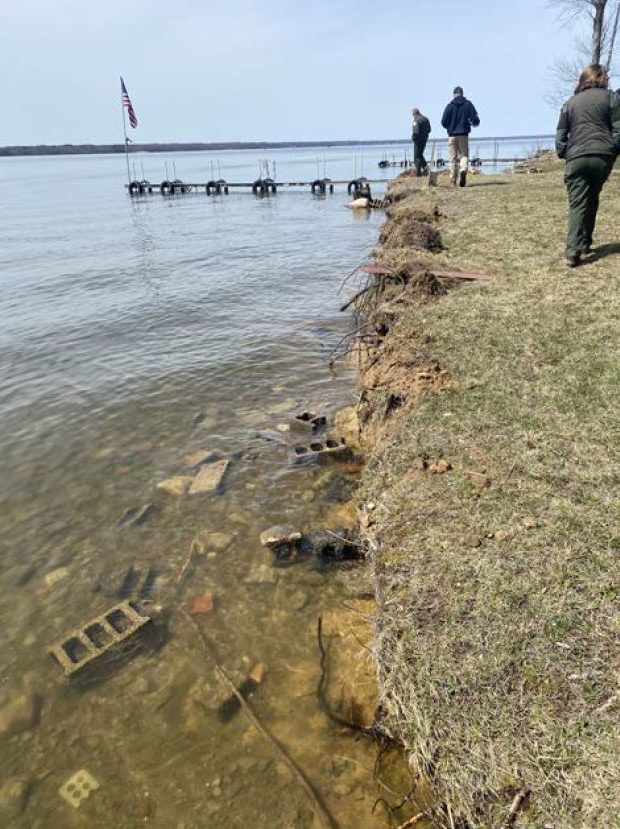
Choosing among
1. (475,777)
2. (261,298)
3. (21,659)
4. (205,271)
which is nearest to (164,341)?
(261,298)

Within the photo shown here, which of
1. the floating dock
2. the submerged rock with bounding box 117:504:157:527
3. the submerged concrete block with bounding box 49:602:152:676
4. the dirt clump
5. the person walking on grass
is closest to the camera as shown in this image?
the submerged concrete block with bounding box 49:602:152:676

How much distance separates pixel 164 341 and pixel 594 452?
10.0m

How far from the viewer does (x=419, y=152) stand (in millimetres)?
23547

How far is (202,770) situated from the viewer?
11.7 ft

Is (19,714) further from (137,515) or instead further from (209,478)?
(209,478)

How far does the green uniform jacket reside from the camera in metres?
6.87

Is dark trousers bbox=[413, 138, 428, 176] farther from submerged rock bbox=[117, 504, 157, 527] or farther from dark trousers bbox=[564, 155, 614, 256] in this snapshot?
submerged rock bbox=[117, 504, 157, 527]

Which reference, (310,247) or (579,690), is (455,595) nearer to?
(579,690)

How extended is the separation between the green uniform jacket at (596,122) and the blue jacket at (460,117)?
35.0 feet

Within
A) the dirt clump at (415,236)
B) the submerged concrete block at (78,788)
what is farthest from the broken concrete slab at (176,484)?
the dirt clump at (415,236)

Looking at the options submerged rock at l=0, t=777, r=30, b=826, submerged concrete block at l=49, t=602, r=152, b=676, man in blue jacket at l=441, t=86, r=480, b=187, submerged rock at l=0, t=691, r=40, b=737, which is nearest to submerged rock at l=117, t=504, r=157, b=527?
submerged concrete block at l=49, t=602, r=152, b=676

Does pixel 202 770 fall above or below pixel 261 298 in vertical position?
below

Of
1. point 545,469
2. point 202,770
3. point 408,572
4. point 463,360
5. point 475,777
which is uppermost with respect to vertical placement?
point 463,360

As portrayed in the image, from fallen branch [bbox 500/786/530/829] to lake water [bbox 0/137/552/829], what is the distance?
35.8 inches
